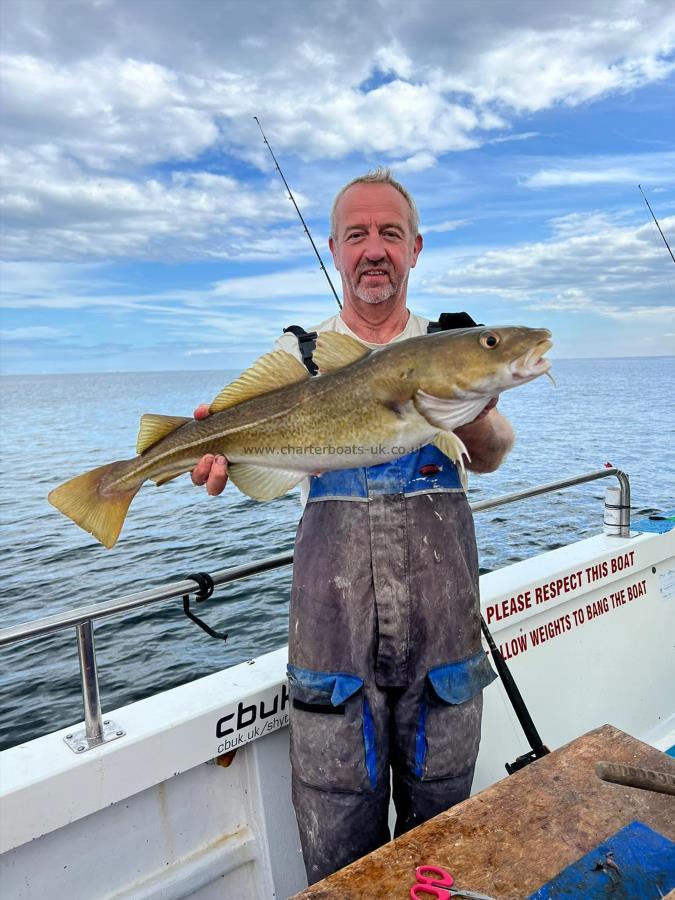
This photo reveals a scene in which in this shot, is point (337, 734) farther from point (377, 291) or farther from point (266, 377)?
point (377, 291)

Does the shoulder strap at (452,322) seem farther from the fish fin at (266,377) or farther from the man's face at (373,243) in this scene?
the fish fin at (266,377)

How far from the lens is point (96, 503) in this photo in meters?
2.62

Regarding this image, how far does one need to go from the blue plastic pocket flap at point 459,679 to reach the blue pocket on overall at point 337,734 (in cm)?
28

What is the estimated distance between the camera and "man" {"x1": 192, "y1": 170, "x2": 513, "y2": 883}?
98.7 inches

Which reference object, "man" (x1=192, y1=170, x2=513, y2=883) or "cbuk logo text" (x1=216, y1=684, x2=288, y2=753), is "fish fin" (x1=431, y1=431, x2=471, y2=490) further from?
"cbuk logo text" (x1=216, y1=684, x2=288, y2=753)

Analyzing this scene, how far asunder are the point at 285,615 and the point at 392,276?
7.01m

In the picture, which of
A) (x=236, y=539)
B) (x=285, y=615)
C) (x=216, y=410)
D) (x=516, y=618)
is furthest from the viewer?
(x=236, y=539)

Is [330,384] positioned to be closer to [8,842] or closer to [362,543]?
[362,543]

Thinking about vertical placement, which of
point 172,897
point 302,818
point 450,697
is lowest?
point 172,897

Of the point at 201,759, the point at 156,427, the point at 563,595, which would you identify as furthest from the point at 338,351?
the point at 563,595

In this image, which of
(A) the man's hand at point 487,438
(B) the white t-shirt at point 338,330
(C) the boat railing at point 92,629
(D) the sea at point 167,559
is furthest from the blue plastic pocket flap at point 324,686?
(D) the sea at point 167,559

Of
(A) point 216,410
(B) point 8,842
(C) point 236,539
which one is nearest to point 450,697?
(A) point 216,410

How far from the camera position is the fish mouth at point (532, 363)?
2352 millimetres

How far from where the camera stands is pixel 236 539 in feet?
44.3
